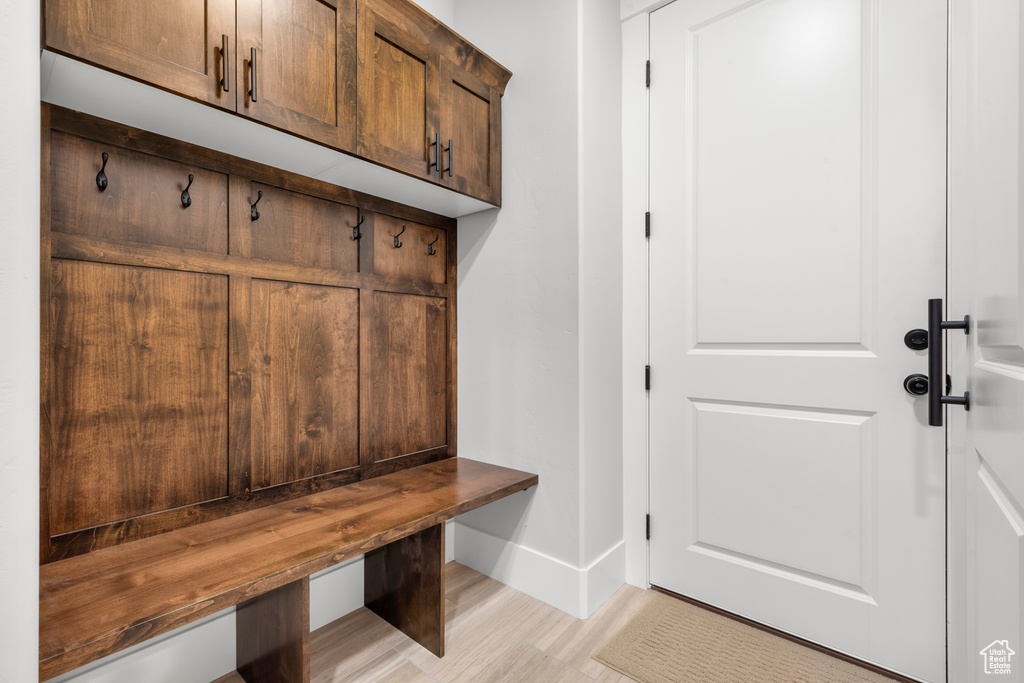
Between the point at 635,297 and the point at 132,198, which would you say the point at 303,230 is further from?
the point at 635,297

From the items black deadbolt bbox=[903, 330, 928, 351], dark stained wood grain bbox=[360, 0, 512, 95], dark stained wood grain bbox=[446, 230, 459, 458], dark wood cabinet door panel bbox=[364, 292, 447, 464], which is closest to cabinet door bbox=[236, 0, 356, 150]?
dark stained wood grain bbox=[360, 0, 512, 95]

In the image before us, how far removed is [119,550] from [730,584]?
1842 millimetres

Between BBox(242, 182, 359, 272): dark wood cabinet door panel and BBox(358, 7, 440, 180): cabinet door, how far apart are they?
0.99 ft

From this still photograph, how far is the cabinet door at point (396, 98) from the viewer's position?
1458 mm

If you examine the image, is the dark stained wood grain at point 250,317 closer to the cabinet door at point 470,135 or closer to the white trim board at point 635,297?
the cabinet door at point 470,135

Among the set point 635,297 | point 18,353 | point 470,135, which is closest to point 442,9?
point 470,135

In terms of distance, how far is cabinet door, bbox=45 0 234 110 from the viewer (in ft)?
3.11

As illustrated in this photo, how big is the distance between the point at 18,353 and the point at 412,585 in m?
1.27

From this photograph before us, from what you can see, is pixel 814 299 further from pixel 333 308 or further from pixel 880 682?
pixel 333 308

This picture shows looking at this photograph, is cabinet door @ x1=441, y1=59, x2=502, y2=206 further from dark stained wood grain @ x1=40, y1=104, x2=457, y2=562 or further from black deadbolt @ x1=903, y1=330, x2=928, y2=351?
black deadbolt @ x1=903, y1=330, x2=928, y2=351

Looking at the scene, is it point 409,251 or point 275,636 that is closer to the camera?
point 275,636

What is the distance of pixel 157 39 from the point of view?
106 cm

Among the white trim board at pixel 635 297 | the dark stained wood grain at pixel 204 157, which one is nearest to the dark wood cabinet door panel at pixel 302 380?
the dark stained wood grain at pixel 204 157

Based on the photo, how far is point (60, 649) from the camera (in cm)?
81
